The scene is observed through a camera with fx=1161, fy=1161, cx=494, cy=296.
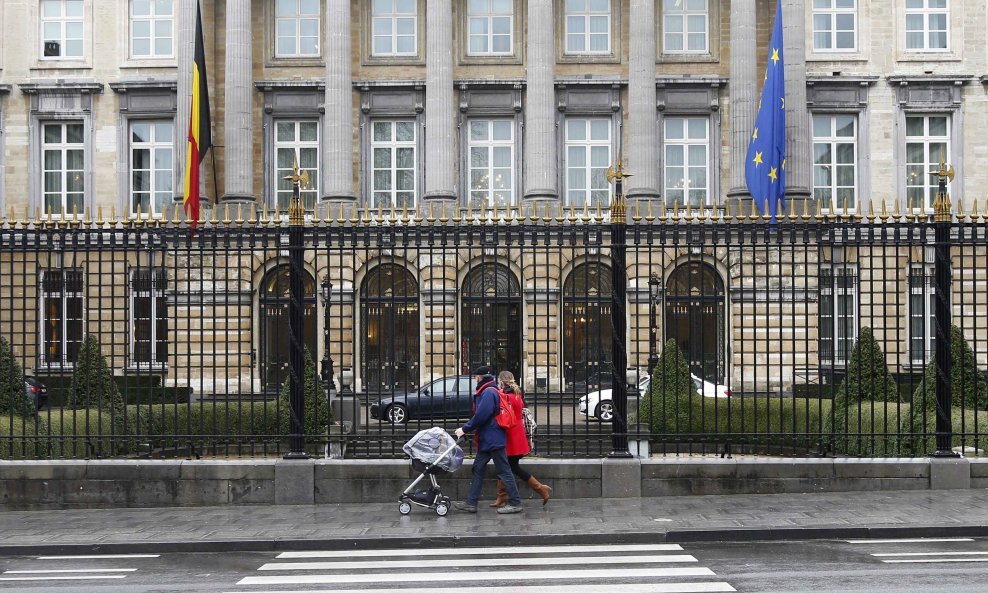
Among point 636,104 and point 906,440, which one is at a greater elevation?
point 636,104

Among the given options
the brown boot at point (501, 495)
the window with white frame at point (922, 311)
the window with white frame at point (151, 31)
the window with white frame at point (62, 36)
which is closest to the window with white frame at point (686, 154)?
the window with white frame at point (922, 311)

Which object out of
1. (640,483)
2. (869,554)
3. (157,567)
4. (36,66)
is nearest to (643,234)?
(640,483)

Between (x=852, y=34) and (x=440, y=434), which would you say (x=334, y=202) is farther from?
(x=440, y=434)

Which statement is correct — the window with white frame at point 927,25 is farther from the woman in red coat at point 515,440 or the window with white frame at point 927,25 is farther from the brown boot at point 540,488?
the brown boot at point 540,488

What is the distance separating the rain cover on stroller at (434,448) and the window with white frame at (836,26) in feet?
112

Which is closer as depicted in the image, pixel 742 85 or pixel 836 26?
pixel 742 85

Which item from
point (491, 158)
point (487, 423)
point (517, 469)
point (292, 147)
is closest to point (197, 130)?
point (292, 147)

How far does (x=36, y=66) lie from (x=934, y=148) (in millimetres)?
35332

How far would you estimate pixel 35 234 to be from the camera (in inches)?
676

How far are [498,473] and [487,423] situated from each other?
73 centimetres

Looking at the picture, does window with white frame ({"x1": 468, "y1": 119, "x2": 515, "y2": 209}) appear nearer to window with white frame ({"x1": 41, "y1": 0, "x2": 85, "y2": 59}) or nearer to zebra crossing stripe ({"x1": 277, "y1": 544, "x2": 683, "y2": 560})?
window with white frame ({"x1": 41, "y1": 0, "x2": 85, "y2": 59})

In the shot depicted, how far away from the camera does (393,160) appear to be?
45.4 metres

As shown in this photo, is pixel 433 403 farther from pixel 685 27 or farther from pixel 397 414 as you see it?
pixel 685 27

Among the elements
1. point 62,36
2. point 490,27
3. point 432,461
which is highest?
point 490,27
